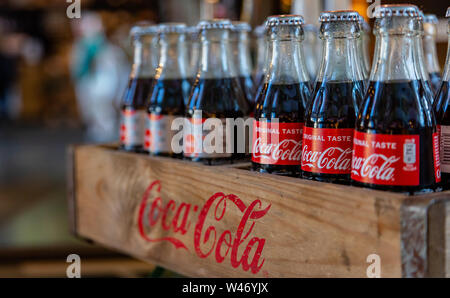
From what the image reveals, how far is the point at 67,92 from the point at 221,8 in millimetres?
7028

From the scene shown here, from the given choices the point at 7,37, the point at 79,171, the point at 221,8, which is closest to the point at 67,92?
the point at 7,37

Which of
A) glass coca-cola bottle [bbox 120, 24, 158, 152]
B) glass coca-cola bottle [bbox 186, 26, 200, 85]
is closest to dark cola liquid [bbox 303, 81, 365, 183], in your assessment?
glass coca-cola bottle [bbox 186, 26, 200, 85]

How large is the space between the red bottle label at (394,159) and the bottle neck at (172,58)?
59 centimetres

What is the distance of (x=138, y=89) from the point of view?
4.60ft

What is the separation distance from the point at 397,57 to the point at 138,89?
71 centimetres

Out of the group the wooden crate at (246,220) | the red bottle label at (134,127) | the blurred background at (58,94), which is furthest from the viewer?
Result: the blurred background at (58,94)

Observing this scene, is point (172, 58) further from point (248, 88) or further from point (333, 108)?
point (333, 108)

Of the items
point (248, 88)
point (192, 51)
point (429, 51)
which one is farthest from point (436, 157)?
point (192, 51)

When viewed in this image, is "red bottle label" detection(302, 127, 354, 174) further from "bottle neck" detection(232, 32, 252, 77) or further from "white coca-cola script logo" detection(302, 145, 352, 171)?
"bottle neck" detection(232, 32, 252, 77)

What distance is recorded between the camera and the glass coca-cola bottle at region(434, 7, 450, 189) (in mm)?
907

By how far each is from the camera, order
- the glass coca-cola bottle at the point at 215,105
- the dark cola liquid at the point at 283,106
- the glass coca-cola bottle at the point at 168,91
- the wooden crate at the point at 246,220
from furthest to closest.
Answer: the glass coca-cola bottle at the point at 168,91, the glass coca-cola bottle at the point at 215,105, the dark cola liquid at the point at 283,106, the wooden crate at the point at 246,220

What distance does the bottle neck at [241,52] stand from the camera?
53.4 inches

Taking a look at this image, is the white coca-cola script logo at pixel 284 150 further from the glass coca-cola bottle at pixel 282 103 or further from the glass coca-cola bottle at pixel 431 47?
the glass coca-cola bottle at pixel 431 47


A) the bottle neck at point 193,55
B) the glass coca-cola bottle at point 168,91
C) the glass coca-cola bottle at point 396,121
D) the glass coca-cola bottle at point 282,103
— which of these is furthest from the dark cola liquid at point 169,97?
the glass coca-cola bottle at point 396,121
